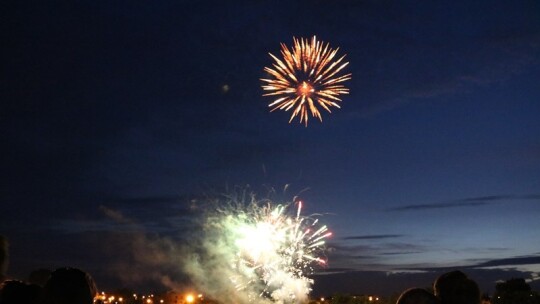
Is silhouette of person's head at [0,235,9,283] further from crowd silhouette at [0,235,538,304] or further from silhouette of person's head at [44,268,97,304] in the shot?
silhouette of person's head at [44,268,97,304]

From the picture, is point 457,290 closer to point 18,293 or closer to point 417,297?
point 417,297

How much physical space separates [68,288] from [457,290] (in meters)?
6.46

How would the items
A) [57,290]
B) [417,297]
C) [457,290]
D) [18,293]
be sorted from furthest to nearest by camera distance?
1. [457,290]
2. [18,293]
3. [417,297]
4. [57,290]

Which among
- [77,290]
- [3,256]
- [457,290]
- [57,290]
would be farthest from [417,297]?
[3,256]

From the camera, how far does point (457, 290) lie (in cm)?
957

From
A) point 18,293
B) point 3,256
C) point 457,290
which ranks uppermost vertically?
point 3,256

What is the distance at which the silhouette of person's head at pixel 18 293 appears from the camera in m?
9.34

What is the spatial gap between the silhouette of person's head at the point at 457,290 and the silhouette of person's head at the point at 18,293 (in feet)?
22.7

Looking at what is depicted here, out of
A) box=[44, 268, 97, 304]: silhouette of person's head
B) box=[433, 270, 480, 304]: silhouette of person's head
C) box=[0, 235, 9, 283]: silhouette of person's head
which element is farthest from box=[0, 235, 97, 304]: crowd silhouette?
box=[433, 270, 480, 304]: silhouette of person's head

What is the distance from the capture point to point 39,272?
14.7 meters

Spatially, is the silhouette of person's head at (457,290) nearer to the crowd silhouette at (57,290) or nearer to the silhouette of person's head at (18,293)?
the crowd silhouette at (57,290)

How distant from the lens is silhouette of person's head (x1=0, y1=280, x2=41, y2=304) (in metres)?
9.34

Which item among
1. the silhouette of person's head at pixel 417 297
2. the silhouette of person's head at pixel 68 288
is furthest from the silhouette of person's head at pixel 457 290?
the silhouette of person's head at pixel 68 288

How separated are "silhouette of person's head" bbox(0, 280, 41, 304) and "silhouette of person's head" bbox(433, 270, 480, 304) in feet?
22.7
